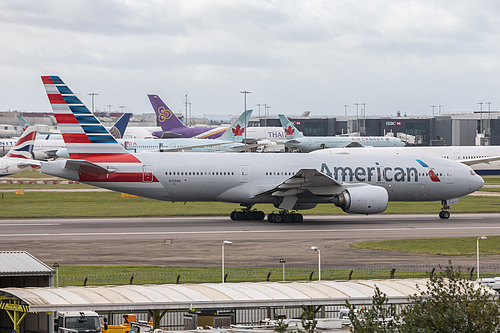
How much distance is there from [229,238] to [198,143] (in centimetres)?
7201

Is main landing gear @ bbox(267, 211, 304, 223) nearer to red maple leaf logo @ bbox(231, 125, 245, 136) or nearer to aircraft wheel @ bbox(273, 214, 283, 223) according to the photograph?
aircraft wheel @ bbox(273, 214, 283, 223)

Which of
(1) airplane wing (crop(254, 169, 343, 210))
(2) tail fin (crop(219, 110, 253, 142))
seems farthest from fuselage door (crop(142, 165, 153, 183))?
(2) tail fin (crop(219, 110, 253, 142))

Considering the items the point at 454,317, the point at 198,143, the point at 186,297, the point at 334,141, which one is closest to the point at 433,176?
the point at 186,297

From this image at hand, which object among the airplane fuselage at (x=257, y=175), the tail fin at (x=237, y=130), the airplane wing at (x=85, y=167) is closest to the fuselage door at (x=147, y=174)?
the airplane fuselage at (x=257, y=175)

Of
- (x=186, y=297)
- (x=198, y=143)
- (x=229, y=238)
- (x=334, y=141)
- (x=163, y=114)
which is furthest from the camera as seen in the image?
(x=334, y=141)

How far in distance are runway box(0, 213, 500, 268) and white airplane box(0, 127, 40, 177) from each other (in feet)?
90.7

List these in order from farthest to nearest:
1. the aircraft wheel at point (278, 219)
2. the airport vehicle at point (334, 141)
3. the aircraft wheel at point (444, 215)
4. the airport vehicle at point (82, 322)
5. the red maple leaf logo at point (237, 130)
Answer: the airport vehicle at point (334, 141)
the red maple leaf logo at point (237, 130)
the aircraft wheel at point (444, 215)
the aircraft wheel at point (278, 219)
the airport vehicle at point (82, 322)

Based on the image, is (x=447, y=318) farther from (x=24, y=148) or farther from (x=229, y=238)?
(x=24, y=148)

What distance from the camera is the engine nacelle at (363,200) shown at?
46125 mm

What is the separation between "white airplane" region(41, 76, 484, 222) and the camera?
45188 millimetres

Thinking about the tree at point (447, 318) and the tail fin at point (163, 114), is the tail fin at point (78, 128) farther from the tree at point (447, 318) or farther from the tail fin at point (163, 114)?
the tail fin at point (163, 114)

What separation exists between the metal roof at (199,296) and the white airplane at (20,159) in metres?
58.6

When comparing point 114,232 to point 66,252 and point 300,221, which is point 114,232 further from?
point 300,221

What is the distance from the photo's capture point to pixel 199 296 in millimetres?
18922
